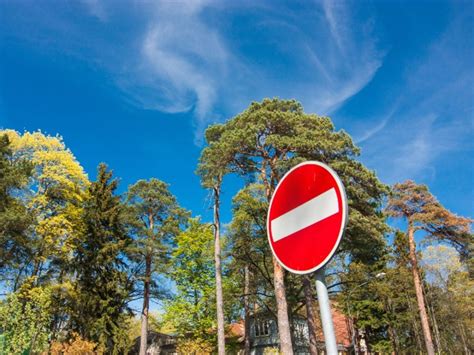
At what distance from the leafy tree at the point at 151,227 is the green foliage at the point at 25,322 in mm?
7458

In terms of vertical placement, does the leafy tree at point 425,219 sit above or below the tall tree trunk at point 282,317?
above

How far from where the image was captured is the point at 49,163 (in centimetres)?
2441

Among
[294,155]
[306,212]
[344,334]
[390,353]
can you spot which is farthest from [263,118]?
[344,334]

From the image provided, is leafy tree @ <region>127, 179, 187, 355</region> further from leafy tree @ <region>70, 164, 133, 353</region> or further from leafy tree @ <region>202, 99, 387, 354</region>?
leafy tree @ <region>202, 99, 387, 354</region>

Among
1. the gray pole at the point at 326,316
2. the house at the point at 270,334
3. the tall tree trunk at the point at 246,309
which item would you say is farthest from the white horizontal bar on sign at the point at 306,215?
the house at the point at 270,334

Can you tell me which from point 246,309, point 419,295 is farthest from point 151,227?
point 419,295

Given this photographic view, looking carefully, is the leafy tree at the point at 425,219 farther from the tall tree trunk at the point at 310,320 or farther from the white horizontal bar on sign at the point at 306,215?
the white horizontal bar on sign at the point at 306,215

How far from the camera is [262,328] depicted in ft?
107

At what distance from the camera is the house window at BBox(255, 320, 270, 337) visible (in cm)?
3234

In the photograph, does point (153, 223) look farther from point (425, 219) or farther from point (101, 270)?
point (425, 219)

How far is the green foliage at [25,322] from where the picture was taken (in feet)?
56.2

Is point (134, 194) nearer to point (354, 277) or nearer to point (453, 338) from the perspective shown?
point (354, 277)

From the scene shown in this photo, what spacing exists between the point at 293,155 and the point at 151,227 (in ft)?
57.1

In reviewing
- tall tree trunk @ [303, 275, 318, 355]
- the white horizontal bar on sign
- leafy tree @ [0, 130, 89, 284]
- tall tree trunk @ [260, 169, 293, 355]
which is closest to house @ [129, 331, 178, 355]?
leafy tree @ [0, 130, 89, 284]
